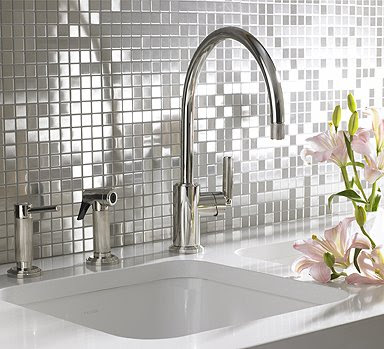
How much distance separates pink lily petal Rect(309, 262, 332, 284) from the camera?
1.58 meters

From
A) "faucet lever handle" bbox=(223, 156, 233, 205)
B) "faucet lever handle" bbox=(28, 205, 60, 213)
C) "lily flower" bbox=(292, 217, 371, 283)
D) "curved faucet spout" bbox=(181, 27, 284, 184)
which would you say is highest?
"curved faucet spout" bbox=(181, 27, 284, 184)

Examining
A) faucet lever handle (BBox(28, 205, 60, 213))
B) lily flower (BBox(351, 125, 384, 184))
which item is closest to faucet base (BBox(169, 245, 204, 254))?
faucet lever handle (BBox(28, 205, 60, 213))

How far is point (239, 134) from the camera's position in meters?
2.10

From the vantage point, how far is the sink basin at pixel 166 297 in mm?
1601

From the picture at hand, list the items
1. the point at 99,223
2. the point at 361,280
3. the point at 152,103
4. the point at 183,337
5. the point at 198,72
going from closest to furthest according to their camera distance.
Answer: the point at 183,337
the point at 361,280
the point at 99,223
the point at 198,72
the point at 152,103

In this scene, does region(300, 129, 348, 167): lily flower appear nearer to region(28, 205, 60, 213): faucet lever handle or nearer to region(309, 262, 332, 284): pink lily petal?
region(309, 262, 332, 284): pink lily petal

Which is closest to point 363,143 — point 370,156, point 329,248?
point 370,156

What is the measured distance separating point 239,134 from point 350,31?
422 mm

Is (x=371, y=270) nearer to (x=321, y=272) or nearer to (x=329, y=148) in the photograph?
(x=321, y=272)

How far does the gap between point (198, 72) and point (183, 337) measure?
684mm

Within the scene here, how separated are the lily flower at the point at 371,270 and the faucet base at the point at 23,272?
50 centimetres

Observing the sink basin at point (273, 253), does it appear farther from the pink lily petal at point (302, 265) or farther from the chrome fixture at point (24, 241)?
the chrome fixture at point (24, 241)

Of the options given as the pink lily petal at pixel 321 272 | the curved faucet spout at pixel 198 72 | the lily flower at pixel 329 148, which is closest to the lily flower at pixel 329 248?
the pink lily petal at pixel 321 272

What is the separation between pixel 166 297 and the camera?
Result: 1.73m
